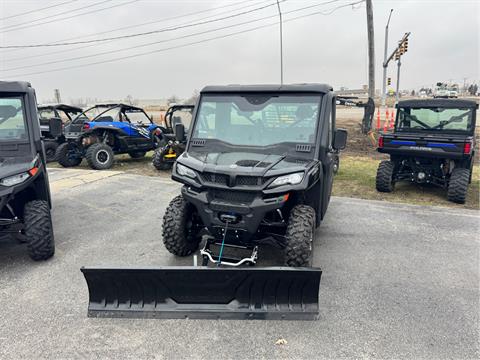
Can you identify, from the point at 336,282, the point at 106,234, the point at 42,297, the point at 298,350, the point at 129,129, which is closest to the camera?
the point at 298,350

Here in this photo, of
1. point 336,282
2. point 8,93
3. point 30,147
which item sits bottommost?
point 336,282

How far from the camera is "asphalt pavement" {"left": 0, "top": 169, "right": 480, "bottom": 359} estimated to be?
284 cm

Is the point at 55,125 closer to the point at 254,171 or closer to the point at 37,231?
the point at 37,231

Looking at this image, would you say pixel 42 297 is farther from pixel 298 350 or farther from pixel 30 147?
pixel 298 350

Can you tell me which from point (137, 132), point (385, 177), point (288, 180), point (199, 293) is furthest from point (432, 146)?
point (137, 132)

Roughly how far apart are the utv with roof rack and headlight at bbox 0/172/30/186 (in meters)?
1.61

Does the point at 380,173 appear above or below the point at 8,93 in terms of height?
below

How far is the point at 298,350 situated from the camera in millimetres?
2824

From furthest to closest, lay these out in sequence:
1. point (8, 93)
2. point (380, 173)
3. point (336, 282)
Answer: point (380, 173) → point (8, 93) → point (336, 282)

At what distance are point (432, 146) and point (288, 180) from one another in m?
5.03

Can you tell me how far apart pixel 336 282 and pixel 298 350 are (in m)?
1.24

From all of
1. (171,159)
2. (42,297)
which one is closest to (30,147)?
(42,297)

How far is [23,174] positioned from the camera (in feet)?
13.3

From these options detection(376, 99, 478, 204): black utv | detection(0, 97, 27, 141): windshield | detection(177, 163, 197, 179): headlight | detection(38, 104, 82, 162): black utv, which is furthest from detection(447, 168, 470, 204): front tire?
detection(38, 104, 82, 162): black utv
